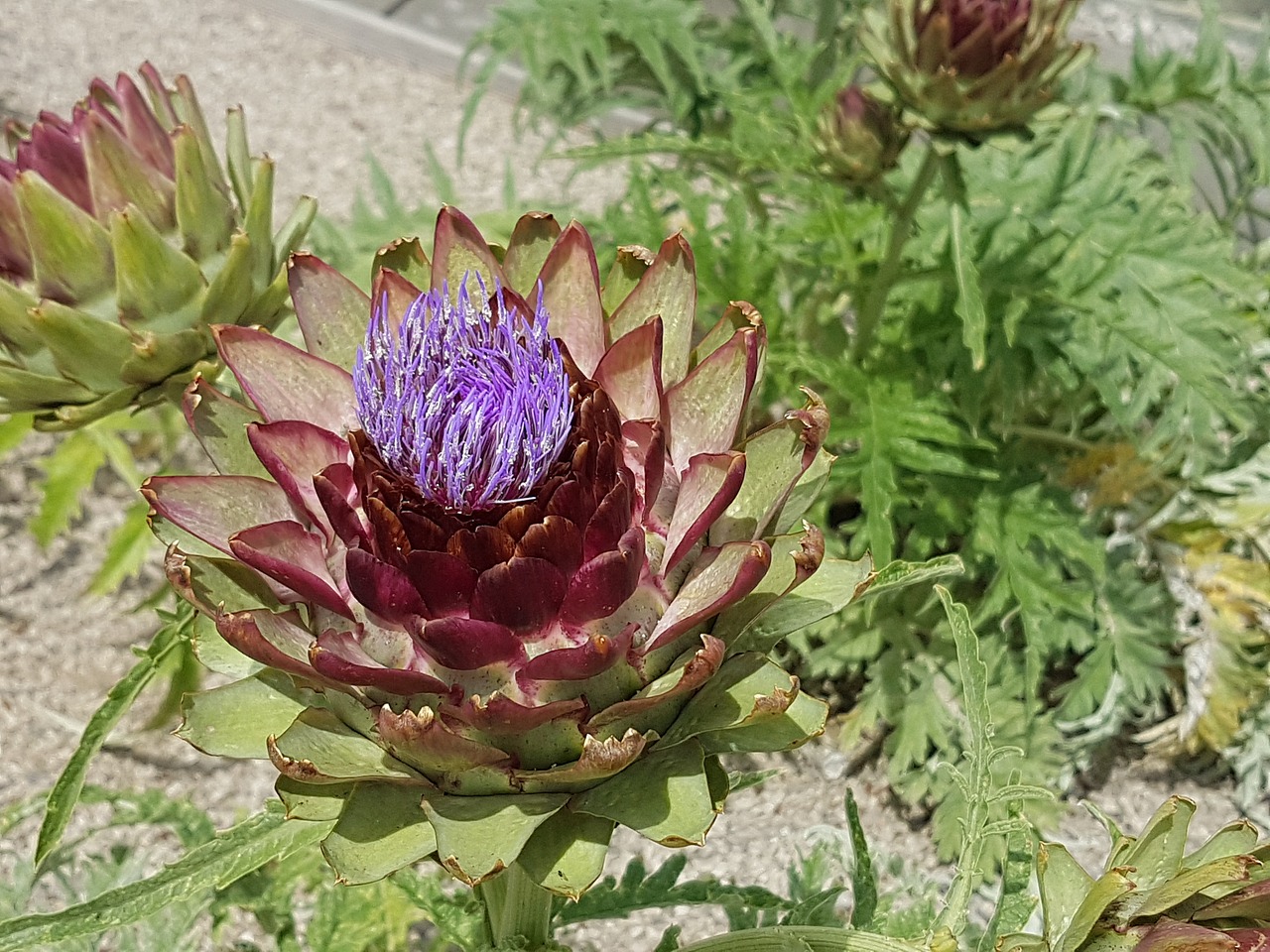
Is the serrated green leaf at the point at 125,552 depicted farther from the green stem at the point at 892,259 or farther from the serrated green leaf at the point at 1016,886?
the serrated green leaf at the point at 1016,886

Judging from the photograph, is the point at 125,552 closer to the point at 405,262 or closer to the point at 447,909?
the point at 447,909

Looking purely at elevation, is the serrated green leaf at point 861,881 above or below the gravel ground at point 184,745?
above

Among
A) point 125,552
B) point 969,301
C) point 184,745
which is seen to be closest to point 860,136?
point 969,301

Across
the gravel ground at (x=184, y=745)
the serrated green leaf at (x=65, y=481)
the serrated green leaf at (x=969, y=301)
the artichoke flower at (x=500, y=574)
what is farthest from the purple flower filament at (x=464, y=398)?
the serrated green leaf at (x=65, y=481)

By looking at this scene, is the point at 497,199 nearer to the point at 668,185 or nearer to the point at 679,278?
the point at 668,185

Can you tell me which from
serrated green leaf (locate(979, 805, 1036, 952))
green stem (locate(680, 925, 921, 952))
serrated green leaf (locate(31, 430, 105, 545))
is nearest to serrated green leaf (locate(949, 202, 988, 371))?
serrated green leaf (locate(979, 805, 1036, 952))

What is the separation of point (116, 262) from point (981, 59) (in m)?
0.77

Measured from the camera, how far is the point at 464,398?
606mm

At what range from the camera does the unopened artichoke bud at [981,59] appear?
1.08 metres

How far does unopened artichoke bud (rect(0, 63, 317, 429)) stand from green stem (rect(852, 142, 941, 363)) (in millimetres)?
655

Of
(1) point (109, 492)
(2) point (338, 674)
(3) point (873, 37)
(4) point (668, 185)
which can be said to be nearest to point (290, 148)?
(1) point (109, 492)

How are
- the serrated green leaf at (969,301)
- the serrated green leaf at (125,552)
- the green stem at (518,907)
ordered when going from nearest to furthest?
the green stem at (518,907)
the serrated green leaf at (969,301)
the serrated green leaf at (125,552)

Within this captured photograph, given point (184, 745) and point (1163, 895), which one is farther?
point (184, 745)

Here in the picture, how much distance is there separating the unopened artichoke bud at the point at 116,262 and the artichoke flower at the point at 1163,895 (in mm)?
619
